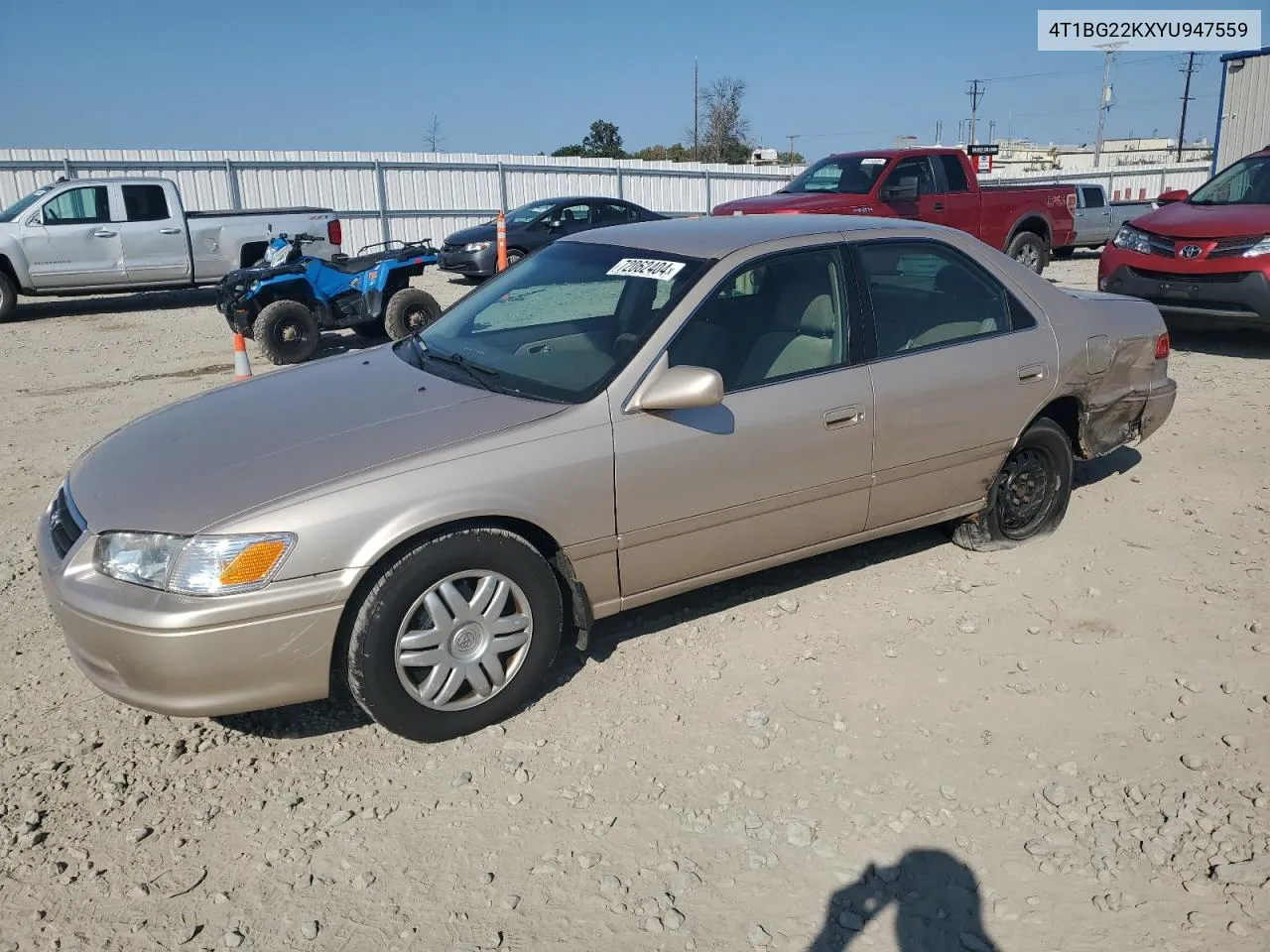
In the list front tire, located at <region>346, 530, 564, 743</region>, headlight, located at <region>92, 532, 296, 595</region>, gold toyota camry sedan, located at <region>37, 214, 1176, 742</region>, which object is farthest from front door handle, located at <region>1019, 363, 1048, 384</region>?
headlight, located at <region>92, 532, 296, 595</region>

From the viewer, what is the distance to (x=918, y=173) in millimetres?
13094

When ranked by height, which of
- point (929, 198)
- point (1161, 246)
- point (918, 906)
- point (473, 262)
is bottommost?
point (918, 906)

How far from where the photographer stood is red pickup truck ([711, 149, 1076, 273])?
12531 millimetres

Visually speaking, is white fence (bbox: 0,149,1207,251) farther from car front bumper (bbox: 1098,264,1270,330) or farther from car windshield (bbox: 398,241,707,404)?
car windshield (bbox: 398,241,707,404)

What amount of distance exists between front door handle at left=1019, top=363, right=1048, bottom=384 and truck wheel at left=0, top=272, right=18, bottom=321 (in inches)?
523

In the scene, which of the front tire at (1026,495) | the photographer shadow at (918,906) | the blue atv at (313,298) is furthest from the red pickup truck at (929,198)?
the photographer shadow at (918,906)

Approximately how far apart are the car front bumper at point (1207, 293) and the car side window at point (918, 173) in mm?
3894

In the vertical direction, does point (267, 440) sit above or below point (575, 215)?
below

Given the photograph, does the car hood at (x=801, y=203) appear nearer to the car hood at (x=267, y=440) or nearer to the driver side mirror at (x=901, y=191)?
the driver side mirror at (x=901, y=191)

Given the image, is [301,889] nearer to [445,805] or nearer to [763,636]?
[445,805]

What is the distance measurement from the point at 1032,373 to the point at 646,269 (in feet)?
6.11

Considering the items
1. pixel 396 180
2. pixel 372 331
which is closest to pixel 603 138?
pixel 396 180

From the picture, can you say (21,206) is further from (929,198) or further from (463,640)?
(463,640)

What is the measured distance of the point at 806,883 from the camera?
2.74 m
